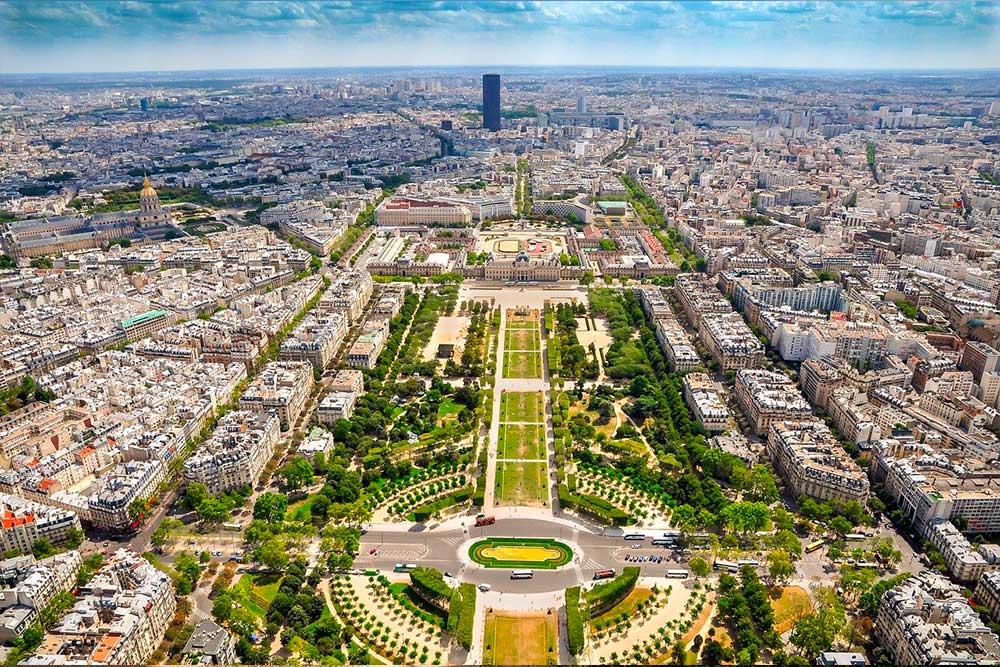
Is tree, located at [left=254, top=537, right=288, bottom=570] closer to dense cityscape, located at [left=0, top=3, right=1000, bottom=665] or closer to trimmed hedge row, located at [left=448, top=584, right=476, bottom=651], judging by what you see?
dense cityscape, located at [left=0, top=3, right=1000, bottom=665]

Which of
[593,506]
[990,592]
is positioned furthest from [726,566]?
[990,592]

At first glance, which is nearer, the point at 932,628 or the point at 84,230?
the point at 932,628

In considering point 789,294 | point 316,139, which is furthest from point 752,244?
point 316,139

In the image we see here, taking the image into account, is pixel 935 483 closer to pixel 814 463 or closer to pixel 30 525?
pixel 814 463

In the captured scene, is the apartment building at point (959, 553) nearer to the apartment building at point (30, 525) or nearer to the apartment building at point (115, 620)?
the apartment building at point (115, 620)

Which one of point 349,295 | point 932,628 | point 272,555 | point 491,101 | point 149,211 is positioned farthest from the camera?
point 491,101

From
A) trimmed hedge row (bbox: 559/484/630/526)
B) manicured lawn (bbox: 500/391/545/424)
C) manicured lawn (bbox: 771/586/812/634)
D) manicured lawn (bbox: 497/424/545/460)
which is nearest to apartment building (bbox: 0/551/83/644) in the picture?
manicured lawn (bbox: 497/424/545/460)

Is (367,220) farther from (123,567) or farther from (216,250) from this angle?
(123,567)
